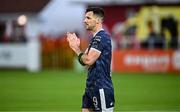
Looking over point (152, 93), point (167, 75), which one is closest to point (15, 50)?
point (167, 75)

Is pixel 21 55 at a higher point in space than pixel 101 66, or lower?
higher

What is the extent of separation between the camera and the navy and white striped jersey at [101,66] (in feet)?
32.8

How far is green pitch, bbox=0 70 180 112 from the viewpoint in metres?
18.0

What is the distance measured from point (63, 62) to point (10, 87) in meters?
11.4

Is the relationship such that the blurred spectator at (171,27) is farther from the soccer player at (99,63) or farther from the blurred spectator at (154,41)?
the soccer player at (99,63)

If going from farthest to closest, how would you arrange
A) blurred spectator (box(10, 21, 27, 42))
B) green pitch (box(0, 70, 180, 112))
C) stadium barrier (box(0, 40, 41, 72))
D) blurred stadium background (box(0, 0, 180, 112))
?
1. blurred spectator (box(10, 21, 27, 42))
2. stadium barrier (box(0, 40, 41, 72))
3. blurred stadium background (box(0, 0, 180, 112))
4. green pitch (box(0, 70, 180, 112))

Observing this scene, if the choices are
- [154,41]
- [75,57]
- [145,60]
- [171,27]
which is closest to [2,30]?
[75,57]

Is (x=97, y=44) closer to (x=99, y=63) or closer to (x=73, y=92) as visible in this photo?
(x=99, y=63)

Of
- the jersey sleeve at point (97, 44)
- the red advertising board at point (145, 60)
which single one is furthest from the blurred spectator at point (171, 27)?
the jersey sleeve at point (97, 44)

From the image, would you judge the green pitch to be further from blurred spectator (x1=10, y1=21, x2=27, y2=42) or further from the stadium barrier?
blurred spectator (x1=10, y1=21, x2=27, y2=42)

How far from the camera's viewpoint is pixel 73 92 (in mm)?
22141

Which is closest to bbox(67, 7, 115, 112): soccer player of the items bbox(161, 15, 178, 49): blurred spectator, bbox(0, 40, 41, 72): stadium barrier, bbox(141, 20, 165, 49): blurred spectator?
bbox(0, 40, 41, 72): stadium barrier

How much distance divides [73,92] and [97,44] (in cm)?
1227

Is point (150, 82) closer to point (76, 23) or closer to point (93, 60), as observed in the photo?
point (76, 23)
